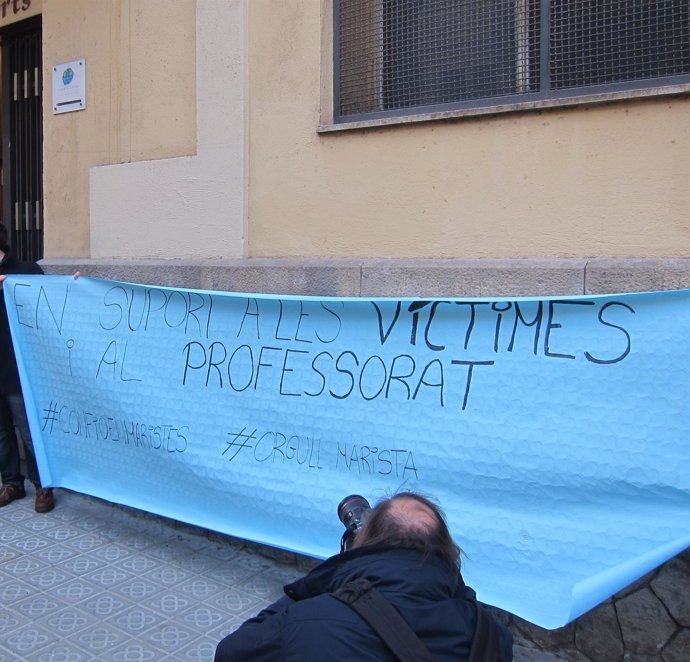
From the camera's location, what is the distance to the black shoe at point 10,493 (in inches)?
189

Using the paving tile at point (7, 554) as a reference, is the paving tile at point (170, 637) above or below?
below

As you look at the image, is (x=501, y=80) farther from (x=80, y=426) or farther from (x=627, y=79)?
(x=80, y=426)

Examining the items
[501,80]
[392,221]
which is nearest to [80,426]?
[392,221]

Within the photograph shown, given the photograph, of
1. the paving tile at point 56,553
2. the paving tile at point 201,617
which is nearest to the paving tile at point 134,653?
the paving tile at point 201,617

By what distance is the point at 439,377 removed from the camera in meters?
3.06

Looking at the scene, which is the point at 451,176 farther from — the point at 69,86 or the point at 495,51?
the point at 69,86

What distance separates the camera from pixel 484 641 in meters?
1.56

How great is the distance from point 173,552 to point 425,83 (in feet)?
9.73

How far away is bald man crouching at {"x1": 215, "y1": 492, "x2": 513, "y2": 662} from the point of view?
1.47 m

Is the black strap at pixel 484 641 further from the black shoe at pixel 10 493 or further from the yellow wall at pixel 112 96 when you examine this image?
the black shoe at pixel 10 493

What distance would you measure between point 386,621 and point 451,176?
261cm

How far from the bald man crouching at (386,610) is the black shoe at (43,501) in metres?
3.41

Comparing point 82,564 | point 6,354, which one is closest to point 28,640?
point 82,564

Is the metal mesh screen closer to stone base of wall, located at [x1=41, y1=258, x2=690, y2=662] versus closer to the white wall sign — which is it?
stone base of wall, located at [x1=41, y1=258, x2=690, y2=662]
